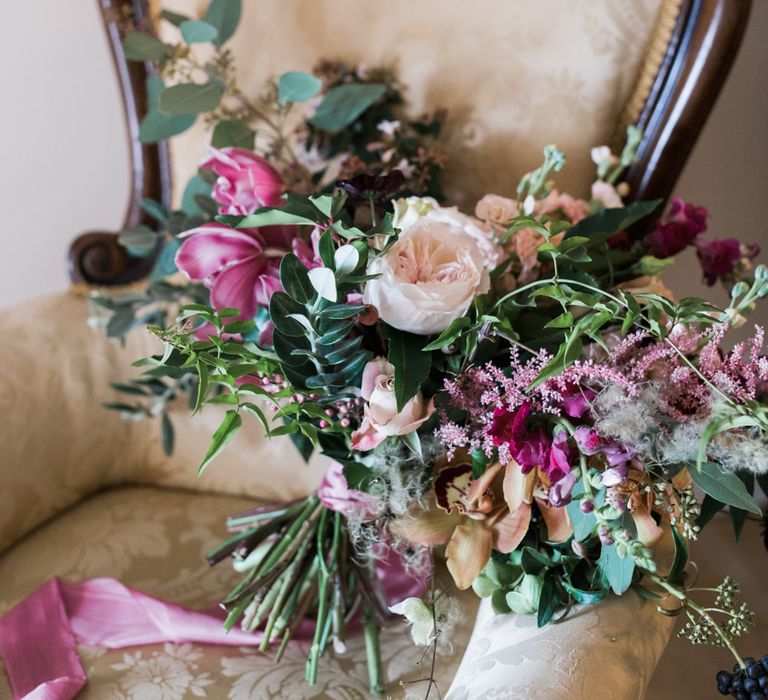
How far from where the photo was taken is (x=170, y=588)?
29.4 inches

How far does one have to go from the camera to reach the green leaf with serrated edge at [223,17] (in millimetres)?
700

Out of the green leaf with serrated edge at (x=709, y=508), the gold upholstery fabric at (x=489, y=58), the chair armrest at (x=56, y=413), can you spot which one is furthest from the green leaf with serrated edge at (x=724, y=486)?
the chair armrest at (x=56, y=413)

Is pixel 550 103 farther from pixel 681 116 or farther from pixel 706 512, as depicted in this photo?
pixel 706 512

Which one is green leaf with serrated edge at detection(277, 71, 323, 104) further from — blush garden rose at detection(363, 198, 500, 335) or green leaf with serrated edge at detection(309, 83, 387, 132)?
blush garden rose at detection(363, 198, 500, 335)

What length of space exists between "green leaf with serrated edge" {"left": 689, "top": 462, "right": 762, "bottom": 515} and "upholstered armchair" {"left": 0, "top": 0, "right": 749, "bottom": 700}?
20 cm

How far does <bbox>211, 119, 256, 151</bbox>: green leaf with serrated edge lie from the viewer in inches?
26.4

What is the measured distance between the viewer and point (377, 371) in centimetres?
46

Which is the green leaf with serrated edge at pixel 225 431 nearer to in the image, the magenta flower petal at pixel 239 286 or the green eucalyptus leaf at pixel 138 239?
the magenta flower petal at pixel 239 286

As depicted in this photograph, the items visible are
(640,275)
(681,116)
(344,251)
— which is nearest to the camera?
(344,251)

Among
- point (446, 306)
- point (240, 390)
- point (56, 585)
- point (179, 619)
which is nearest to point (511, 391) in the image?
point (446, 306)

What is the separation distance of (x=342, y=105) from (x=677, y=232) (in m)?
0.35

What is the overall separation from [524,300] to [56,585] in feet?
1.77

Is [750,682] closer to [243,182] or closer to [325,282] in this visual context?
[325,282]

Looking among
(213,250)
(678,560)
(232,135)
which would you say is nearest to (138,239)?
(232,135)
